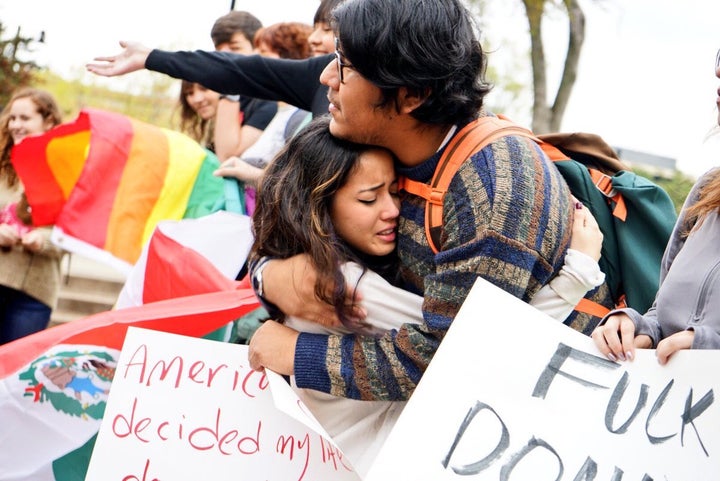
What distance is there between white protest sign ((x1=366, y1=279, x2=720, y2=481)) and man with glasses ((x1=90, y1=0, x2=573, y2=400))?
0.55ft

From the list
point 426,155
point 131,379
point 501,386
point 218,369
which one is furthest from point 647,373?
point 131,379

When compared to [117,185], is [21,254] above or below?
below

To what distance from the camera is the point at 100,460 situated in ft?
8.06

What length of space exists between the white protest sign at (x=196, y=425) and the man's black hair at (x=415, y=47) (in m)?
0.89

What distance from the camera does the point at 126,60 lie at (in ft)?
10.3

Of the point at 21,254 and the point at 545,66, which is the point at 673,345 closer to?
the point at 21,254

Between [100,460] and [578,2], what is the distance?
9653 mm

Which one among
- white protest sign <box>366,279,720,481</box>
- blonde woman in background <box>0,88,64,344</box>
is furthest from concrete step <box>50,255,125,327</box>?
white protest sign <box>366,279,720,481</box>

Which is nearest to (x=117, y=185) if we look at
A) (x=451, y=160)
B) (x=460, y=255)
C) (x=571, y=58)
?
(x=451, y=160)

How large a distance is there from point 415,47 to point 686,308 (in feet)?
2.54

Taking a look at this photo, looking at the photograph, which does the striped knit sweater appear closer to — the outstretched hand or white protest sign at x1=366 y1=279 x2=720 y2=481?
white protest sign at x1=366 y1=279 x2=720 y2=481

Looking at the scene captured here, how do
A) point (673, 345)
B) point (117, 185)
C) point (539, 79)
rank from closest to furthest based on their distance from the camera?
point (673, 345) < point (117, 185) < point (539, 79)

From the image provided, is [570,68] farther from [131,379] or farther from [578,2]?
[131,379]

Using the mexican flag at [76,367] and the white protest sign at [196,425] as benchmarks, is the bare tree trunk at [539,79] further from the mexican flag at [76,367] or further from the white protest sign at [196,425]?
the white protest sign at [196,425]
